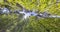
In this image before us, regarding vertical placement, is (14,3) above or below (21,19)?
above

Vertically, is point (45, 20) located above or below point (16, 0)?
below

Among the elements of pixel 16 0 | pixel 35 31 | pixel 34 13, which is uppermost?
pixel 16 0

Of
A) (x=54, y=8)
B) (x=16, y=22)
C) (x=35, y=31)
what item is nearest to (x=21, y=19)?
(x=16, y=22)

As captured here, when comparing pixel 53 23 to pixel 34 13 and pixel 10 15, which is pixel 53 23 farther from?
pixel 10 15

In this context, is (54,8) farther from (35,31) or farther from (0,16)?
(0,16)

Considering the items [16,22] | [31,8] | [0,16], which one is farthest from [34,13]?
[0,16]
